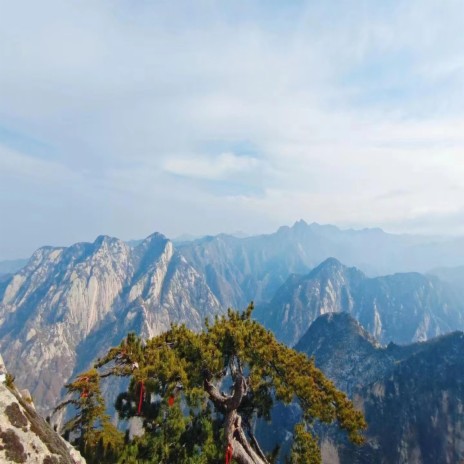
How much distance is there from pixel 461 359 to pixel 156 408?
Answer: 176m

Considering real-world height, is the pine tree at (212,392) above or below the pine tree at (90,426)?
above

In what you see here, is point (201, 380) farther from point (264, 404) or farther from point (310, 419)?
point (310, 419)

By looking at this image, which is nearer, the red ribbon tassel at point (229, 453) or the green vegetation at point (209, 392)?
the green vegetation at point (209, 392)

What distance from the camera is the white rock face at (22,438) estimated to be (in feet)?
73.9

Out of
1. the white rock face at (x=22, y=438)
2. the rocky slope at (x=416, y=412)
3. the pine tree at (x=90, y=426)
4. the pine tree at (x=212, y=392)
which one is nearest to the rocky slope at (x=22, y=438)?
the white rock face at (x=22, y=438)

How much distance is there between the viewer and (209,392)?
34812mm

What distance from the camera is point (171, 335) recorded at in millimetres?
37062

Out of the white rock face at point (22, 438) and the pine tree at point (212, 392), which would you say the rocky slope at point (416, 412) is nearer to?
the pine tree at point (212, 392)

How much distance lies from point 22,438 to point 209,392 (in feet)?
49.7

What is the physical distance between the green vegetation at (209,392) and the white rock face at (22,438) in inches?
253

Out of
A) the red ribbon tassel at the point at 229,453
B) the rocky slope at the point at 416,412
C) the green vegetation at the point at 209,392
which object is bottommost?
the rocky slope at the point at 416,412

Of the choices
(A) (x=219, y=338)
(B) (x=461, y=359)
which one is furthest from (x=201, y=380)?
(B) (x=461, y=359)

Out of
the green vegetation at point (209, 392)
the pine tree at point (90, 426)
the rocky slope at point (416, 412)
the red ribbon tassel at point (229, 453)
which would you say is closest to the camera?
the green vegetation at point (209, 392)

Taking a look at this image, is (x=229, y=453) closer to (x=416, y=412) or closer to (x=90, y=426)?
(x=90, y=426)
